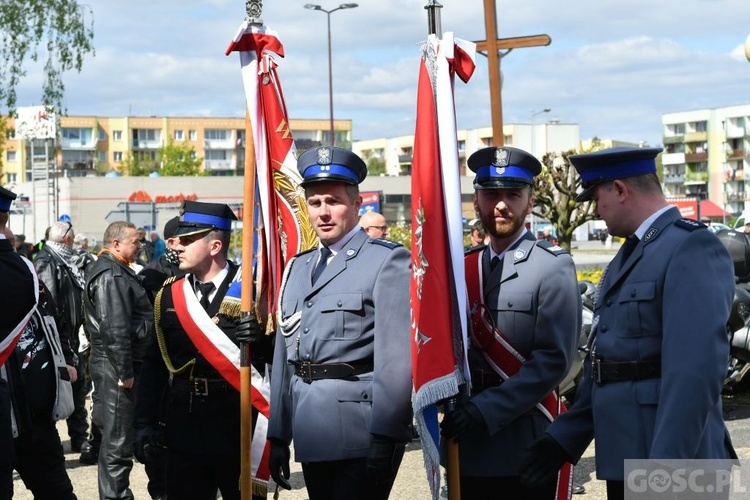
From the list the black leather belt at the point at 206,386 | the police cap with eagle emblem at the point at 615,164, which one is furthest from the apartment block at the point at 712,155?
the police cap with eagle emblem at the point at 615,164

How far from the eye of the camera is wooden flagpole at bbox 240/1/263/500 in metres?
5.32

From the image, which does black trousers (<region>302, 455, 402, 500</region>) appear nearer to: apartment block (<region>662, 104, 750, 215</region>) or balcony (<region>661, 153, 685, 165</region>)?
apartment block (<region>662, 104, 750, 215</region>)

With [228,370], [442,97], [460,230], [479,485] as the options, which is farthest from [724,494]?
[228,370]

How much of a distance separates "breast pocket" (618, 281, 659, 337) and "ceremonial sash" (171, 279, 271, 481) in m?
2.35

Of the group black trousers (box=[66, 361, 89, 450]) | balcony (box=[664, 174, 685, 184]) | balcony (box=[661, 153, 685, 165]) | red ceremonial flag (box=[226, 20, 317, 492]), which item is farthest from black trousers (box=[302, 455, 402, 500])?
balcony (box=[664, 174, 685, 184])

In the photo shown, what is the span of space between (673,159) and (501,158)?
149 metres

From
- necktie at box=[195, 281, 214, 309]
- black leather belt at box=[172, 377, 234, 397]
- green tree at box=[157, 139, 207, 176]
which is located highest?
green tree at box=[157, 139, 207, 176]

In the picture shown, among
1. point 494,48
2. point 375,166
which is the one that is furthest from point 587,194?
point 375,166

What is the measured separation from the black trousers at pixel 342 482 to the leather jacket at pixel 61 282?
5135 mm

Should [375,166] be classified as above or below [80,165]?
below

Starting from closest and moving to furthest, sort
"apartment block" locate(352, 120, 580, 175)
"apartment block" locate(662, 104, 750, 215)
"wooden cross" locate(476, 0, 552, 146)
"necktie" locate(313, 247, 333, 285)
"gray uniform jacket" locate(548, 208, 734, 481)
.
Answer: "gray uniform jacket" locate(548, 208, 734, 481) → "necktie" locate(313, 247, 333, 285) → "wooden cross" locate(476, 0, 552, 146) → "apartment block" locate(352, 120, 580, 175) → "apartment block" locate(662, 104, 750, 215)

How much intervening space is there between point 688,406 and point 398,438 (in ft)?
4.27

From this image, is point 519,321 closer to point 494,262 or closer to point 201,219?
point 494,262

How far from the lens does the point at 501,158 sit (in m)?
4.73
